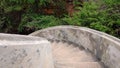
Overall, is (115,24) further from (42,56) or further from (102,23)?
(42,56)

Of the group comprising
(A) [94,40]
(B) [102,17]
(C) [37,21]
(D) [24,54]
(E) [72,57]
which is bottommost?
(C) [37,21]

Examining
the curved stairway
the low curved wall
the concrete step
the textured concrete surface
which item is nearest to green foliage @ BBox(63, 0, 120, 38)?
the low curved wall

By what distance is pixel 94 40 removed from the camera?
4.95 m

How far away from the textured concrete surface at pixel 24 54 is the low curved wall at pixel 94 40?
1.02m

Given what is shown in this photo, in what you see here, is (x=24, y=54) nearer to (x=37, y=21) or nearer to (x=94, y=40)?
(x=94, y=40)

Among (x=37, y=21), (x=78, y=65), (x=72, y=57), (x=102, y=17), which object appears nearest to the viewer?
(x=78, y=65)

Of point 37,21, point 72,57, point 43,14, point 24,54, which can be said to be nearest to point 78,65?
point 72,57

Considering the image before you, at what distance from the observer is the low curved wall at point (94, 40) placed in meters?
4.16

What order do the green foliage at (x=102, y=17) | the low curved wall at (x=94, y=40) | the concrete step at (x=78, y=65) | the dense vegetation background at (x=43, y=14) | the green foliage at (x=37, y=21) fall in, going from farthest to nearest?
the green foliage at (x=37, y=21) → the dense vegetation background at (x=43, y=14) → the green foliage at (x=102, y=17) → the concrete step at (x=78, y=65) → the low curved wall at (x=94, y=40)

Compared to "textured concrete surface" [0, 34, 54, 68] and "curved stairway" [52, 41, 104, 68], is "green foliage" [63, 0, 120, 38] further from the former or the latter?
"textured concrete surface" [0, 34, 54, 68]

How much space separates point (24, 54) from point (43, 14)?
7089 mm

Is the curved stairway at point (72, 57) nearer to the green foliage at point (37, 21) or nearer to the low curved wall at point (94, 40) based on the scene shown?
the low curved wall at point (94, 40)

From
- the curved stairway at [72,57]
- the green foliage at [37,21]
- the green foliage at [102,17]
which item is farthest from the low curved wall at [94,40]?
the green foliage at [37,21]

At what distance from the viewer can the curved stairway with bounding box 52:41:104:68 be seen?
4.46 m
